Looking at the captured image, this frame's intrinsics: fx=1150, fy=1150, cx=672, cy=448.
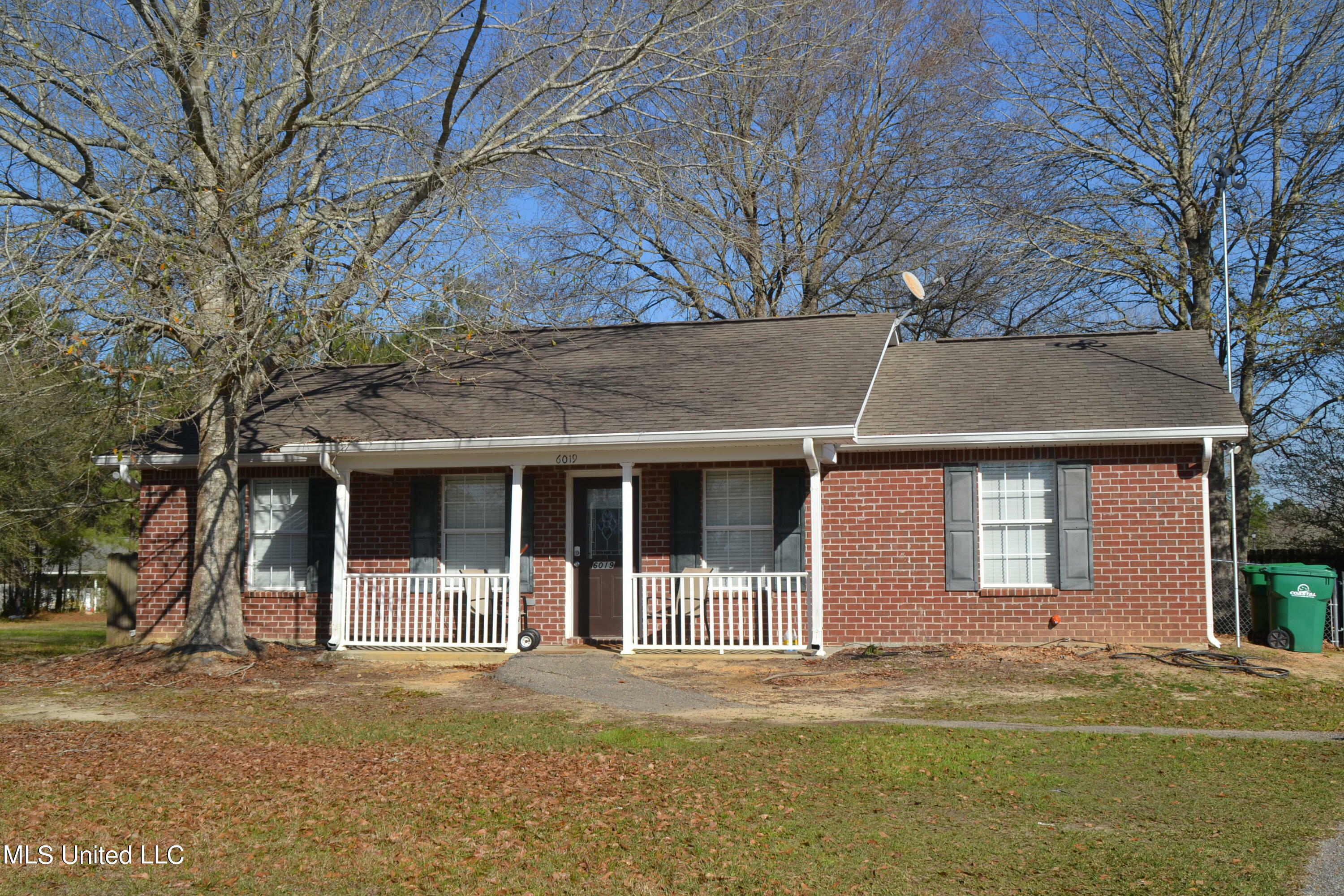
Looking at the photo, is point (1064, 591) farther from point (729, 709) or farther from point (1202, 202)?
point (1202, 202)

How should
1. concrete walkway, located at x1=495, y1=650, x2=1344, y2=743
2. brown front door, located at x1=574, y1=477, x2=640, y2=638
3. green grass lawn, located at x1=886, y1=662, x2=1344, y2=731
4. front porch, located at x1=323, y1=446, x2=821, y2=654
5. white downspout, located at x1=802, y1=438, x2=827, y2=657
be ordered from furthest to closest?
brown front door, located at x1=574, y1=477, x2=640, y2=638
front porch, located at x1=323, y1=446, x2=821, y2=654
white downspout, located at x1=802, y1=438, x2=827, y2=657
green grass lawn, located at x1=886, y1=662, x2=1344, y2=731
concrete walkway, located at x1=495, y1=650, x2=1344, y2=743

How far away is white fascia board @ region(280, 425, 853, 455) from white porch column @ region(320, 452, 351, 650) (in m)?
0.53

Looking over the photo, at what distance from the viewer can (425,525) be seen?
15117 mm

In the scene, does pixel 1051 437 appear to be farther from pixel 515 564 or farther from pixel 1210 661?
pixel 515 564

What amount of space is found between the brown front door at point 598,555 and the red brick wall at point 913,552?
250 mm

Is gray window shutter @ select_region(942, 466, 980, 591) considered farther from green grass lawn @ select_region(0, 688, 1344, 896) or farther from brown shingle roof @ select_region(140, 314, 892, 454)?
green grass lawn @ select_region(0, 688, 1344, 896)

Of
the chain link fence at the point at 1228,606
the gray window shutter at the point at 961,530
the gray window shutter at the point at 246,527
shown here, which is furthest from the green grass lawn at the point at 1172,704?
the gray window shutter at the point at 246,527

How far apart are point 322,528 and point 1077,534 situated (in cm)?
970

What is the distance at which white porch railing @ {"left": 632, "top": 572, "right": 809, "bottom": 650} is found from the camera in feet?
44.3

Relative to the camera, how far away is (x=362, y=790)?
7.11m

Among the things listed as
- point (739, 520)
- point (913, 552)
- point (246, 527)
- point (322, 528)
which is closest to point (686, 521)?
point (739, 520)

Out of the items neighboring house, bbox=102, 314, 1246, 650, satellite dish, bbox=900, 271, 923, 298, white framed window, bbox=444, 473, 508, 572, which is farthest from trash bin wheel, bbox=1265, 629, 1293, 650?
white framed window, bbox=444, 473, 508, 572

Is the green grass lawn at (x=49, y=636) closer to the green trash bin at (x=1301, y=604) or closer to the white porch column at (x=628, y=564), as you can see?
the white porch column at (x=628, y=564)

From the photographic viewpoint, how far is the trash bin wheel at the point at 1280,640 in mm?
13781
